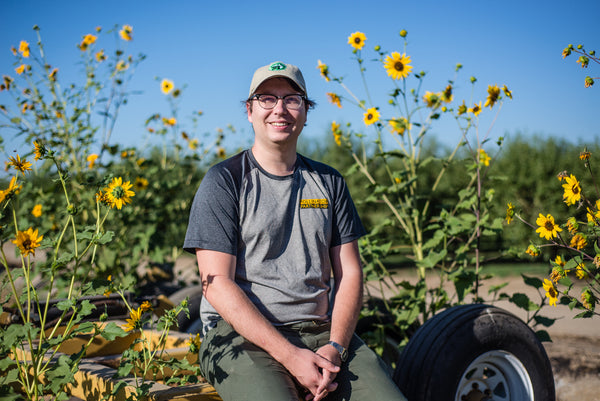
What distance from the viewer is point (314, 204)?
2295 millimetres

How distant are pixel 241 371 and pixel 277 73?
1242 millimetres

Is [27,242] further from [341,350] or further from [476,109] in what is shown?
[476,109]

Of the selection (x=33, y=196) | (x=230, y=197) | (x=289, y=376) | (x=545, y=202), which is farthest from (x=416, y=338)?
(x=545, y=202)

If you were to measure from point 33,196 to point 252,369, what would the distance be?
14.4 feet

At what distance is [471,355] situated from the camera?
235 cm

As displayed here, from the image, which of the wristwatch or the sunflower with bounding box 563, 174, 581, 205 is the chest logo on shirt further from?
the sunflower with bounding box 563, 174, 581, 205

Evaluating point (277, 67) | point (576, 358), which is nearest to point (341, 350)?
point (277, 67)

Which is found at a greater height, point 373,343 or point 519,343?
point 519,343

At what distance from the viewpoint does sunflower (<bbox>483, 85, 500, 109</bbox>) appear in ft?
11.6

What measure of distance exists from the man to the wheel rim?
0.60 meters

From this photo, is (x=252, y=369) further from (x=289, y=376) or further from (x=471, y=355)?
(x=471, y=355)

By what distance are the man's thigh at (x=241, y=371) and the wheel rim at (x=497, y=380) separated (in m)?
0.99

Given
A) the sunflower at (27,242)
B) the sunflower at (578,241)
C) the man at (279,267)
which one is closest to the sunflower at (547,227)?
the sunflower at (578,241)

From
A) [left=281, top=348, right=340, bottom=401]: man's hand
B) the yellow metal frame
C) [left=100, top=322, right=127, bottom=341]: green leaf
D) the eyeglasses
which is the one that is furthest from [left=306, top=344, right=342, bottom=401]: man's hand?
the eyeglasses
